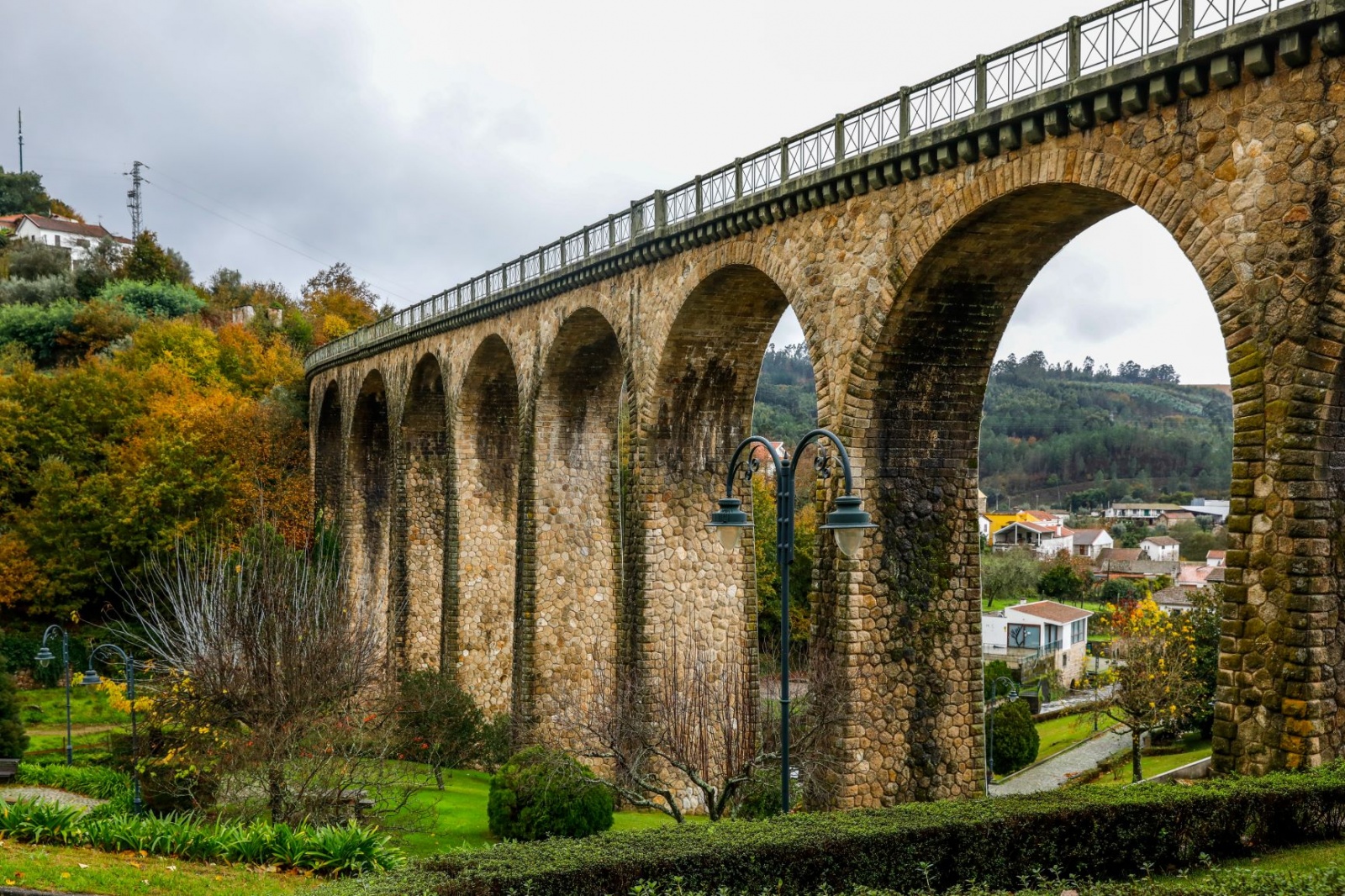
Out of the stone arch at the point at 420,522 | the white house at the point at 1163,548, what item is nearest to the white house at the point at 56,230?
the stone arch at the point at 420,522

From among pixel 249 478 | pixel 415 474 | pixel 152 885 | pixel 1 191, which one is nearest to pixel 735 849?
pixel 152 885

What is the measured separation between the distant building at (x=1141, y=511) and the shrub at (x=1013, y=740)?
89519 mm

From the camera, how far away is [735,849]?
8812 millimetres

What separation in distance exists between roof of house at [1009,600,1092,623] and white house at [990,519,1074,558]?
3536 cm

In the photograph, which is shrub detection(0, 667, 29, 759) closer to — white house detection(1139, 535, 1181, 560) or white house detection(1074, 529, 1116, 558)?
white house detection(1139, 535, 1181, 560)

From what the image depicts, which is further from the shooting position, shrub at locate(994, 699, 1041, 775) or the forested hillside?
the forested hillside

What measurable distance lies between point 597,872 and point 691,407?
12.9m

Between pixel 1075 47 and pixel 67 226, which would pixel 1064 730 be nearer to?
pixel 1075 47

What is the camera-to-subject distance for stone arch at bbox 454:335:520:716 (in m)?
29.0

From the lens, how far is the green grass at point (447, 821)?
60.7ft

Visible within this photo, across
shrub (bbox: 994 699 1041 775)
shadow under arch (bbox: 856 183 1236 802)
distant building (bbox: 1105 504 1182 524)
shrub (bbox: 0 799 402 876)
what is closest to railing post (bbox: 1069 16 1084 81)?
shadow under arch (bbox: 856 183 1236 802)

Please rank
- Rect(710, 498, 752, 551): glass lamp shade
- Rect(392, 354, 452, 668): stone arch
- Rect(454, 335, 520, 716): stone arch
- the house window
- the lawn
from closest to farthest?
Rect(710, 498, 752, 551): glass lamp shade, the lawn, Rect(454, 335, 520, 716): stone arch, Rect(392, 354, 452, 668): stone arch, the house window

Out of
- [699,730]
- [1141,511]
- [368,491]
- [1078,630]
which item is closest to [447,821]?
[699,730]

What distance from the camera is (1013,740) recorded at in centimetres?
3288
